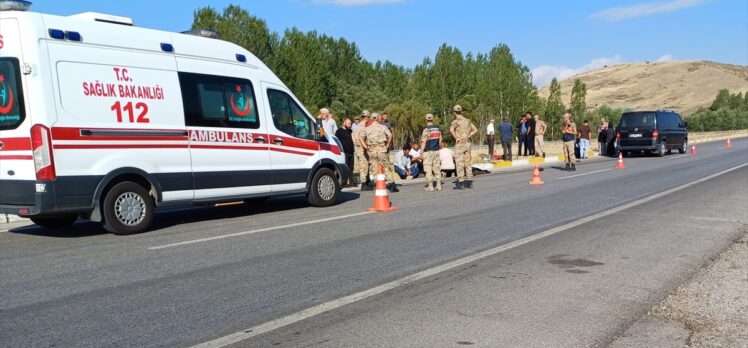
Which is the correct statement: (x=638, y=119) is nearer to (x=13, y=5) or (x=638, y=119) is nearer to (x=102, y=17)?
(x=102, y=17)

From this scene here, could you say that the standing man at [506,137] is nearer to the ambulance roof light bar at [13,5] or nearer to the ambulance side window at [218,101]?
the ambulance side window at [218,101]

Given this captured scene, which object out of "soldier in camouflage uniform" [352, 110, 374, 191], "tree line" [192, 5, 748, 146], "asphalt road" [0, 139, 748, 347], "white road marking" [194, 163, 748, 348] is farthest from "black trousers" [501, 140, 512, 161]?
"tree line" [192, 5, 748, 146]

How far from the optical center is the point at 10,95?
8.16 metres

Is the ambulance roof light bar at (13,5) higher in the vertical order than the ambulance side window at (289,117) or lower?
higher

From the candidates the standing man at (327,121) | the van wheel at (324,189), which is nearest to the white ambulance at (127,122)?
the van wheel at (324,189)

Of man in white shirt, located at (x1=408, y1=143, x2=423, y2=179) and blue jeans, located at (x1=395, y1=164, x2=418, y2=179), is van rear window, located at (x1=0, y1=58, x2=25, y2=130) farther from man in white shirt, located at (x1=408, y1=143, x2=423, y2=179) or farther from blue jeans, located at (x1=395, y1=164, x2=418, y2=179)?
man in white shirt, located at (x1=408, y1=143, x2=423, y2=179)

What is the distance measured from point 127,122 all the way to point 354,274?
4475 mm

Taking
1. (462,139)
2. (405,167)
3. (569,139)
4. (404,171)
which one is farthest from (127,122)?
(569,139)

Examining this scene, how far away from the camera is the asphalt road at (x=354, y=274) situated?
182 inches

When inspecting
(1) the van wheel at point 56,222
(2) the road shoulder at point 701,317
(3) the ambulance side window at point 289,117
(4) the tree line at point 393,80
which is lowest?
(2) the road shoulder at point 701,317

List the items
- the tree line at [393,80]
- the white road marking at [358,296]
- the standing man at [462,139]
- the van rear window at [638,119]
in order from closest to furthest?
the white road marking at [358,296] < the standing man at [462,139] < the van rear window at [638,119] < the tree line at [393,80]

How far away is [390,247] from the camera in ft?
25.5

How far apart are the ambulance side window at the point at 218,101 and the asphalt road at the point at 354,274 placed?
1.63 m

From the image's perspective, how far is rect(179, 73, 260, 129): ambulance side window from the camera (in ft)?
32.1
